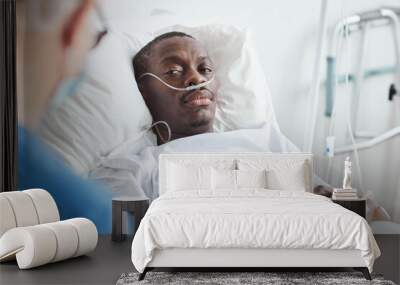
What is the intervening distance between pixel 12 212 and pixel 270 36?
346cm

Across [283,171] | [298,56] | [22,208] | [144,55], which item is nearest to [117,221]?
[22,208]

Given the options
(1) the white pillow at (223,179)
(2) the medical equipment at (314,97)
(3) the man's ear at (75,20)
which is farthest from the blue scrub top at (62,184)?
(2) the medical equipment at (314,97)

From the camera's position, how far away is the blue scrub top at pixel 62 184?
7461mm

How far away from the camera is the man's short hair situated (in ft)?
24.3

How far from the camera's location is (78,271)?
17.5 ft

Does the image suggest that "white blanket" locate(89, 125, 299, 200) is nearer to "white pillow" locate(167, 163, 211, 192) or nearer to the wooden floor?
"white pillow" locate(167, 163, 211, 192)

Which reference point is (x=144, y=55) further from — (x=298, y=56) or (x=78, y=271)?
(x=78, y=271)

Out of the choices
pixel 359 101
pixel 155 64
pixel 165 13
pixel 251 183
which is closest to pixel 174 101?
pixel 155 64

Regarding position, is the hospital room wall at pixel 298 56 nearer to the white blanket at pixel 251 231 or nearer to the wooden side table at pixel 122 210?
the wooden side table at pixel 122 210

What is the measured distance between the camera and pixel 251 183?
6.54 m

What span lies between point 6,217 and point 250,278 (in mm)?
2125

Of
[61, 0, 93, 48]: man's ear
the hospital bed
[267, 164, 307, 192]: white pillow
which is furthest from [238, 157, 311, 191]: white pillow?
[61, 0, 93, 48]: man's ear

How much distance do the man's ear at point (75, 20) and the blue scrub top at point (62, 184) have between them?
1.16 meters

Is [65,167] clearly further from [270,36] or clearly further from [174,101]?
[270,36]
